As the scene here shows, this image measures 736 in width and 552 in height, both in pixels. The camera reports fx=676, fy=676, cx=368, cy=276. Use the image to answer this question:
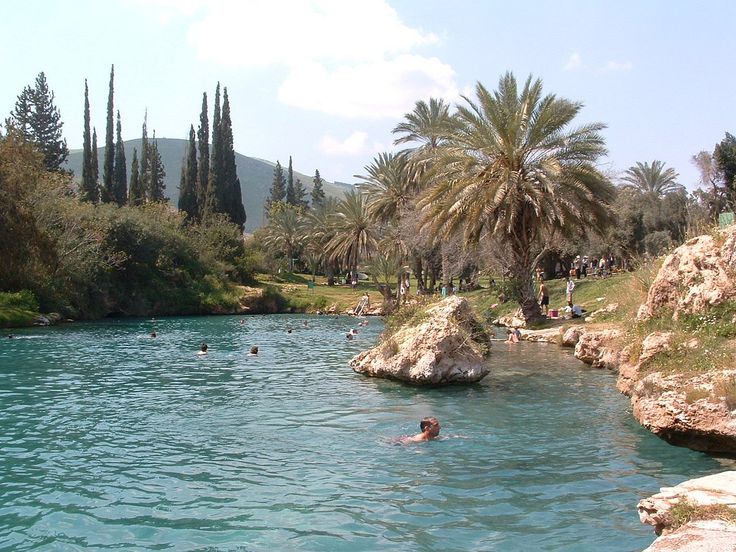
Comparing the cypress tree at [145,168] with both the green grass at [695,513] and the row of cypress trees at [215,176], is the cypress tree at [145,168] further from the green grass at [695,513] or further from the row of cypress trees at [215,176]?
the green grass at [695,513]

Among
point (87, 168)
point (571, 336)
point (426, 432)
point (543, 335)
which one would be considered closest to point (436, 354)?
point (426, 432)

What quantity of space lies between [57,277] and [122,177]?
34197mm

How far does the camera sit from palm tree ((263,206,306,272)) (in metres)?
82.1

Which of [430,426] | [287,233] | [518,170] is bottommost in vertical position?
[430,426]

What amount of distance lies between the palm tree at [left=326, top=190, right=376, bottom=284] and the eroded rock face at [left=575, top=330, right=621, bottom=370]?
39.6 metres

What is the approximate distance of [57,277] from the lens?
41469mm

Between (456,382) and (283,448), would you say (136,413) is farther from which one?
(456,382)

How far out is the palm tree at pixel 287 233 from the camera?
82125 millimetres

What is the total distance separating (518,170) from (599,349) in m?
10.6

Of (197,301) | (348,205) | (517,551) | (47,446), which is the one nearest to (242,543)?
(517,551)

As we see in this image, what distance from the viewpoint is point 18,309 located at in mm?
36156

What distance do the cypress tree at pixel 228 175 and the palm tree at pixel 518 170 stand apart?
46.5 meters

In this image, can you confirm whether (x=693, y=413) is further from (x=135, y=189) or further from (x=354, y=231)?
(x=135, y=189)

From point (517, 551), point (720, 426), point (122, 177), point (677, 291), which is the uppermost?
point (122, 177)
